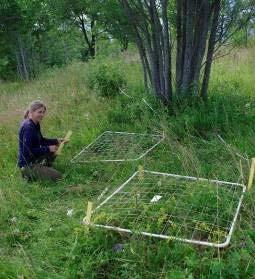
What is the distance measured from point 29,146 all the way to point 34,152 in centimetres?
9

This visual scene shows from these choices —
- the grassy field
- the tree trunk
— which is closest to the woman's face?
the grassy field

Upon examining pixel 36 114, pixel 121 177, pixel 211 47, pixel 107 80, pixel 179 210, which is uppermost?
pixel 211 47

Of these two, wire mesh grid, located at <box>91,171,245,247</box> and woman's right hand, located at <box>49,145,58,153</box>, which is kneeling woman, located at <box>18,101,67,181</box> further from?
wire mesh grid, located at <box>91,171,245,247</box>

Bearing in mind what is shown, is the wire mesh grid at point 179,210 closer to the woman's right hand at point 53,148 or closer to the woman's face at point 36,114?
the woman's right hand at point 53,148

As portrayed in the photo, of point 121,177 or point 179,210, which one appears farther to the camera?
point 121,177

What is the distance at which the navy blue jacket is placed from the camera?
16.5ft

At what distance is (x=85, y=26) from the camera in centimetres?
2359

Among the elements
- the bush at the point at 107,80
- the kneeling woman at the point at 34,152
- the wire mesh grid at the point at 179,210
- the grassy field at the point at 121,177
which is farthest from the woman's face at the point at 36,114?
the bush at the point at 107,80

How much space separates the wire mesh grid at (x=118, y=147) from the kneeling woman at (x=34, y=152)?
1.21 ft

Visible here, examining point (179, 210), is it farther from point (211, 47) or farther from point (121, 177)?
point (211, 47)

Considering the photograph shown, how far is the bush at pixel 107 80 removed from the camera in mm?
7742

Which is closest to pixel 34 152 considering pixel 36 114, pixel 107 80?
pixel 36 114

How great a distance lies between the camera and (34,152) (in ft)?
16.6

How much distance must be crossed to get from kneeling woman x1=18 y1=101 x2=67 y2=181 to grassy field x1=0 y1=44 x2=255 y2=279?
0.43 ft
